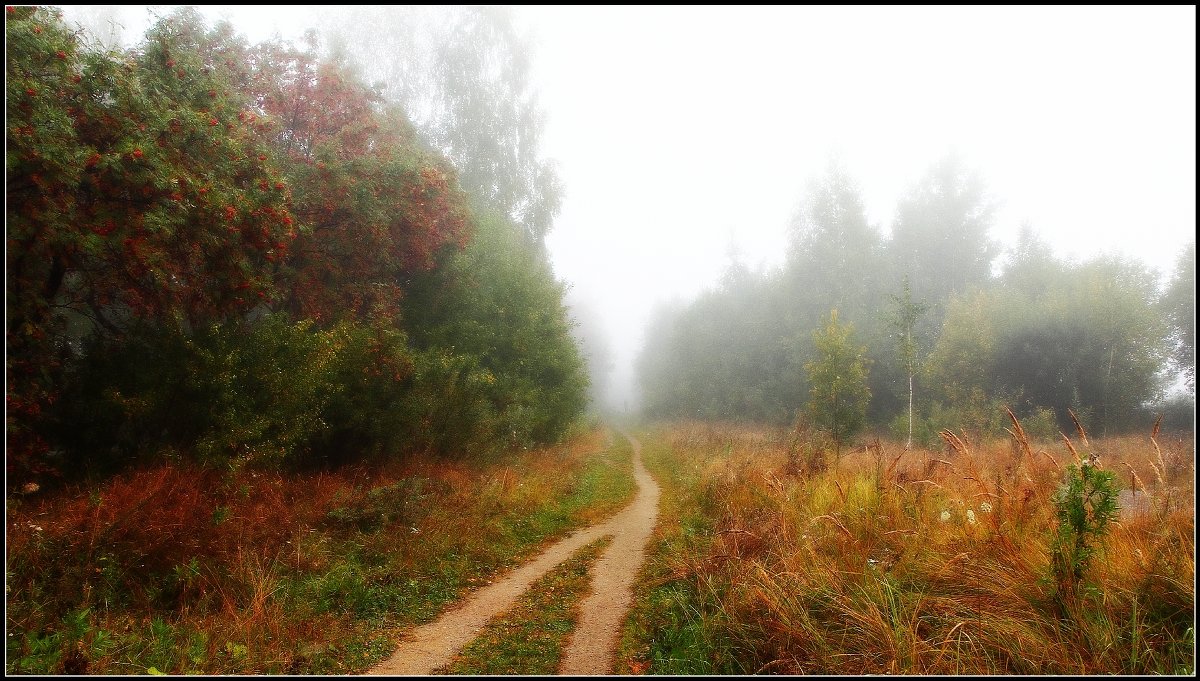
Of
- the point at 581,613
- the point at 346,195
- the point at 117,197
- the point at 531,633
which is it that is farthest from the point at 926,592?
the point at 346,195

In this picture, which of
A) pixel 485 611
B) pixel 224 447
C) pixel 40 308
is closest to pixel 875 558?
pixel 485 611

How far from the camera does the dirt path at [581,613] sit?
4445 millimetres

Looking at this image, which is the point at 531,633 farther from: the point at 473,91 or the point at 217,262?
the point at 473,91

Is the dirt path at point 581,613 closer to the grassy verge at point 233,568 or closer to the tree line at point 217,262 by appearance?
the grassy verge at point 233,568

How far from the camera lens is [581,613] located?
5.62 m

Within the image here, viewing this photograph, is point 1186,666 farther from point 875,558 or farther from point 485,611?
point 485,611

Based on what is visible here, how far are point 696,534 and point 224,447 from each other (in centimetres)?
742

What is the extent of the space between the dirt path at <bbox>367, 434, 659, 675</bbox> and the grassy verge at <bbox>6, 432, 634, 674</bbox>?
0.28 m

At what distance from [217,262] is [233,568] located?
15.0ft

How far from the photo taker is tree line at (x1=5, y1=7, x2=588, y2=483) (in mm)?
5652

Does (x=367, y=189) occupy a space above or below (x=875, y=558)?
above

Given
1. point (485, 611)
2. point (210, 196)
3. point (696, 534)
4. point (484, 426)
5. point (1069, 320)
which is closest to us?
point (485, 611)

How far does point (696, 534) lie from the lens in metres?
8.30

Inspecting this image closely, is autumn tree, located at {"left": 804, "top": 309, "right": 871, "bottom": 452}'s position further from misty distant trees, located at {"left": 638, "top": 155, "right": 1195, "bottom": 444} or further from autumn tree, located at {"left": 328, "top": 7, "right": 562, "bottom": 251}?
autumn tree, located at {"left": 328, "top": 7, "right": 562, "bottom": 251}
